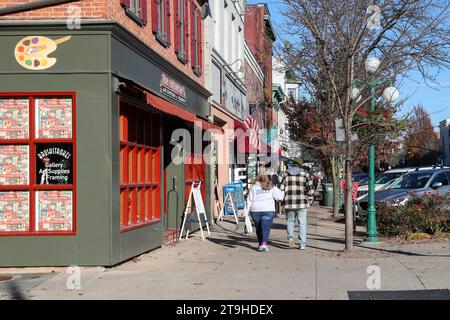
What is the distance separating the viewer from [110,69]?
9820 millimetres

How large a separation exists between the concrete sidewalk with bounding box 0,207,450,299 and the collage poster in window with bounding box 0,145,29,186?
1.42 meters

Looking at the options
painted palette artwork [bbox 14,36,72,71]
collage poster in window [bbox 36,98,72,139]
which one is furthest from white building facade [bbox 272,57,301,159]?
painted palette artwork [bbox 14,36,72,71]

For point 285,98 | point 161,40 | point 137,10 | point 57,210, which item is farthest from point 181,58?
point 285,98

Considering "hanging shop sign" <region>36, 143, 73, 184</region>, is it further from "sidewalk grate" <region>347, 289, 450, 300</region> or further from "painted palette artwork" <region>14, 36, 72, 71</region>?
"sidewalk grate" <region>347, 289, 450, 300</region>

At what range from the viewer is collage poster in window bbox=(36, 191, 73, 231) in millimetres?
9898

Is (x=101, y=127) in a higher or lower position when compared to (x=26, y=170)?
higher

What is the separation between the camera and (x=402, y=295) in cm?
770

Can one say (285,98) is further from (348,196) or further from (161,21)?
(348,196)

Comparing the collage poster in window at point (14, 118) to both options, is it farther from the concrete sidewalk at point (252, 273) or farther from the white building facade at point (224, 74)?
the white building facade at point (224, 74)

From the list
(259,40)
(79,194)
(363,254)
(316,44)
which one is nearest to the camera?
(79,194)

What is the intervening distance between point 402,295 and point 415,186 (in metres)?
10.7

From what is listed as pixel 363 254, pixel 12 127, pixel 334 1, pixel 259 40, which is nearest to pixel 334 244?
pixel 363 254

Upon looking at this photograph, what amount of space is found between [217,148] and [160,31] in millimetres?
8102
